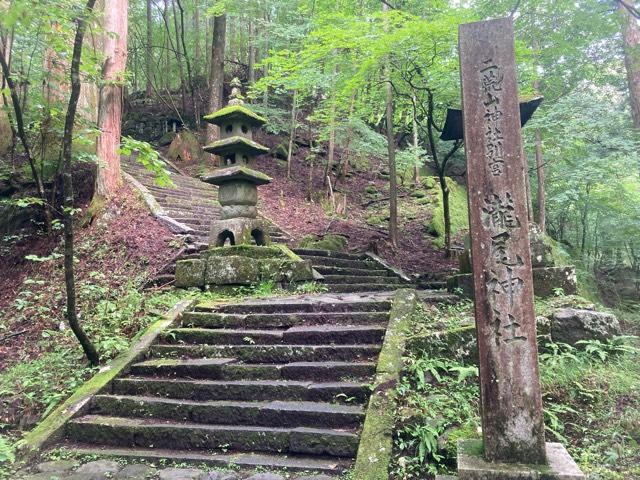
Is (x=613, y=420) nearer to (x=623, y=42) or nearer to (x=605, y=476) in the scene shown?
(x=605, y=476)

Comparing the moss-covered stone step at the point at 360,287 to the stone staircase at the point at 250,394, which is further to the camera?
the moss-covered stone step at the point at 360,287

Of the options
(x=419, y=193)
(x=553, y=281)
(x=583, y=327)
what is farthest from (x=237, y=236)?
(x=419, y=193)

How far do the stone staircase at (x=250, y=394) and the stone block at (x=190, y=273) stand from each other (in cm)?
174

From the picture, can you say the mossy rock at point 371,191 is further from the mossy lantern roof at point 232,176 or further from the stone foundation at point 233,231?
the stone foundation at point 233,231

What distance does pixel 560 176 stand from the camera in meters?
11.5

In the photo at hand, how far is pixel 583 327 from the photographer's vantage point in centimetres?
445

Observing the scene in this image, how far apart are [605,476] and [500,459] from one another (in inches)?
→ 37.0

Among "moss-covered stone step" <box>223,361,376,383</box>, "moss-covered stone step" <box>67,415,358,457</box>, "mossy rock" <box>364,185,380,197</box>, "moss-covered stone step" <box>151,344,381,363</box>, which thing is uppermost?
"mossy rock" <box>364,185,380,197</box>

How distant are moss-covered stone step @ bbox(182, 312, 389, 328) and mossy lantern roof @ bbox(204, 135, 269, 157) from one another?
11.9ft

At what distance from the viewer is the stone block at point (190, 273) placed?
23.8 ft

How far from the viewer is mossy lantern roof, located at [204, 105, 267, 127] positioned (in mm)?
7969

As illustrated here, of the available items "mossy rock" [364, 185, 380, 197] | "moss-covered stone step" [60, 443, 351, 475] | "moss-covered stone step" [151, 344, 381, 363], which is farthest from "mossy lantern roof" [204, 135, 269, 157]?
"mossy rock" [364, 185, 380, 197]

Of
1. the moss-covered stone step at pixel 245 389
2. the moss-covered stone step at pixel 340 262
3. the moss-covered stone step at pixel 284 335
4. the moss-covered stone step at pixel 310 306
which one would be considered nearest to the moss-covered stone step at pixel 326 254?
the moss-covered stone step at pixel 340 262

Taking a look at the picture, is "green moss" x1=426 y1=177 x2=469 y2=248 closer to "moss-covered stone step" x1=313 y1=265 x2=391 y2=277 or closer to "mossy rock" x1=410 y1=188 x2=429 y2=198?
"mossy rock" x1=410 y1=188 x2=429 y2=198
